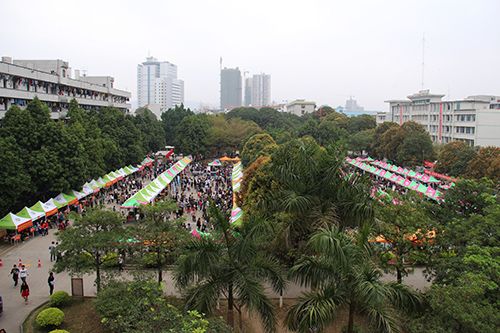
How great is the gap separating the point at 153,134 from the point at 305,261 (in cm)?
4635

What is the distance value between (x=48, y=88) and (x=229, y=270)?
1250 inches

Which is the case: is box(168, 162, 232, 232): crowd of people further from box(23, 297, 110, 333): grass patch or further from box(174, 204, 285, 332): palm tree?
box(174, 204, 285, 332): palm tree

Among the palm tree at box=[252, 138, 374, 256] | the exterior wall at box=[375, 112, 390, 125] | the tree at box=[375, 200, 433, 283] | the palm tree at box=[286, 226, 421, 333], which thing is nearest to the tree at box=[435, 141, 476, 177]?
the tree at box=[375, 200, 433, 283]

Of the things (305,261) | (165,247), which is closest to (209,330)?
(305,261)

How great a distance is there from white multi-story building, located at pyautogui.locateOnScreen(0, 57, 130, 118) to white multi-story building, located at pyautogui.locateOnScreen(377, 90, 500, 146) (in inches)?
1622

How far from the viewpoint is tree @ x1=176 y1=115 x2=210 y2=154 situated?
181 feet

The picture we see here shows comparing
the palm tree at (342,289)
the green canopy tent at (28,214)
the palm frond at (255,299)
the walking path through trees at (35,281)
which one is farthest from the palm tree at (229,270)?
the green canopy tent at (28,214)

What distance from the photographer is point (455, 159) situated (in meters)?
36.3

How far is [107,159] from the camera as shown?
35406mm

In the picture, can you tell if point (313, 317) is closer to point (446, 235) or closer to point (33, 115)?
point (446, 235)

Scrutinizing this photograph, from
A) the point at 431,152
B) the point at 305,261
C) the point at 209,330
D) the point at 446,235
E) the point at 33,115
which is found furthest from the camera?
the point at 431,152

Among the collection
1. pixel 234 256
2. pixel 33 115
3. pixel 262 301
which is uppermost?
pixel 33 115

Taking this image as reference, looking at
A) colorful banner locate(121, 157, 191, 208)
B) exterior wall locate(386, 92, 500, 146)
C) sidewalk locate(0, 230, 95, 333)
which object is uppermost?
exterior wall locate(386, 92, 500, 146)

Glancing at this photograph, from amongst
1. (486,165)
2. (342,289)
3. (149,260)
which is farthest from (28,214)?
(486,165)
